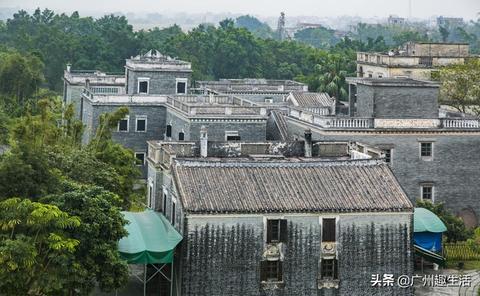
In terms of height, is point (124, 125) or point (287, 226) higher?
point (124, 125)

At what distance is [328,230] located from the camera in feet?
95.5

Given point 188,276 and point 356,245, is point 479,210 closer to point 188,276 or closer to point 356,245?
point 356,245

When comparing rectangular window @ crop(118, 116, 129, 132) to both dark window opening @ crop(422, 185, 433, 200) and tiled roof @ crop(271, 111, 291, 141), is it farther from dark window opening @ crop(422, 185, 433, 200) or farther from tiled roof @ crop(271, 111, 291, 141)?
dark window opening @ crop(422, 185, 433, 200)

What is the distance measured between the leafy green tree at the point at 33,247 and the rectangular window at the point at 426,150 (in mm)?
21496

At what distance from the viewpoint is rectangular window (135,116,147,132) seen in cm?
5353

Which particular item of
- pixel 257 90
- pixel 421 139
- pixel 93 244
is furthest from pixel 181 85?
pixel 93 244

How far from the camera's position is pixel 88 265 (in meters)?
26.5

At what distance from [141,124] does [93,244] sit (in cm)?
2736

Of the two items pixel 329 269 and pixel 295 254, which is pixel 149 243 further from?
pixel 329 269

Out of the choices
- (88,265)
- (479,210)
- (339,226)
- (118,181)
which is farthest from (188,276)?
(479,210)

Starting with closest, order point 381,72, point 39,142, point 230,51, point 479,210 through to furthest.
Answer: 1. point 39,142
2. point 479,210
3. point 381,72
4. point 230,51

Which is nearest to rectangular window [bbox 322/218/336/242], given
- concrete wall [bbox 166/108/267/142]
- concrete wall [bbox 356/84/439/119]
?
concrete wall [bbox 356/84/439/119]

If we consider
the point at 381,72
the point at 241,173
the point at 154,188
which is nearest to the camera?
the point at 241,173

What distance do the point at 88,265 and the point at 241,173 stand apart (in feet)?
19.6
